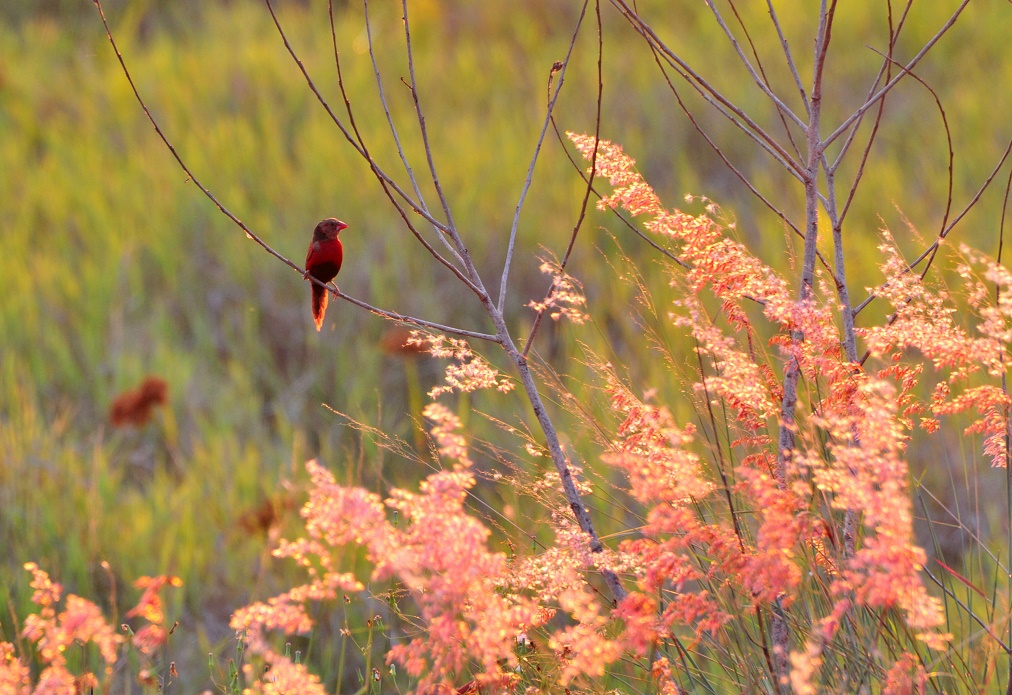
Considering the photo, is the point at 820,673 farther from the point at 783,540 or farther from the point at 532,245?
the point at 532,245

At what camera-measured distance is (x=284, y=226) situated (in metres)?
4.91

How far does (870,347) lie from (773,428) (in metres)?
0.43

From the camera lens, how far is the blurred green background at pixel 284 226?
3471mm

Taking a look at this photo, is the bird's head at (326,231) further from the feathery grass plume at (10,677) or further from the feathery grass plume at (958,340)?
the feathery grass plume at (958,340)

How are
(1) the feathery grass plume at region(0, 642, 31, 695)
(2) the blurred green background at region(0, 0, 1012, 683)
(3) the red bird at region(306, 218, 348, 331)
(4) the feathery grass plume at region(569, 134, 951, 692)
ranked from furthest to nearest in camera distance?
1. (2) the blurred green background at region(0, 0, 1012, 683)
2. (3) the red bird at region(306, 218, 348, 331)
3. (1) the feathery grass plume at region(0, 642, 31, 695)
4. (4) the feathery grass plume at region(569, 134, 951, 692)

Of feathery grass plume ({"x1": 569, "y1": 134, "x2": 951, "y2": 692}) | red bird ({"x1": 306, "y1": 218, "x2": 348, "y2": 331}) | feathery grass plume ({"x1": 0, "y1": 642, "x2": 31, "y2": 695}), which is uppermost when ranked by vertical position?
red bird ({"x1": 306, "y1": 218, "x2": 348, "y2": 331})

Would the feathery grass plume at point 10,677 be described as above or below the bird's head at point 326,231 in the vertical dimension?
below

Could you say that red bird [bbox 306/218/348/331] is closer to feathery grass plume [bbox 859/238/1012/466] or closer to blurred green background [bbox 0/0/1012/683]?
blurred green background [bbox 0/0/1012/683]

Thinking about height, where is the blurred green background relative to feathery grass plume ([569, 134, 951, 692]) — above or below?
above

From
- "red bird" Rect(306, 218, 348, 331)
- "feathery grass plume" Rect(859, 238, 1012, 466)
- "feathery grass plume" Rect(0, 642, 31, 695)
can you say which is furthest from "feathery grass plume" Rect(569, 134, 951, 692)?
"red bird" Rect(306, 218, 348, 331)

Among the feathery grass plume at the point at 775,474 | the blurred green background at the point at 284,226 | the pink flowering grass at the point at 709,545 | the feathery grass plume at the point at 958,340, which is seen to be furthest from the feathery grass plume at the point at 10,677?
the feathery grass plume at the point at 958,340

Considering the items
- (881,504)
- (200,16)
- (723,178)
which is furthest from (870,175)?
(200,16)

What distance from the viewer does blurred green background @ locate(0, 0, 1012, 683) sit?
3.47 metres

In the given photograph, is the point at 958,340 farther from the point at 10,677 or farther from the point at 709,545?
the point at 10,677
